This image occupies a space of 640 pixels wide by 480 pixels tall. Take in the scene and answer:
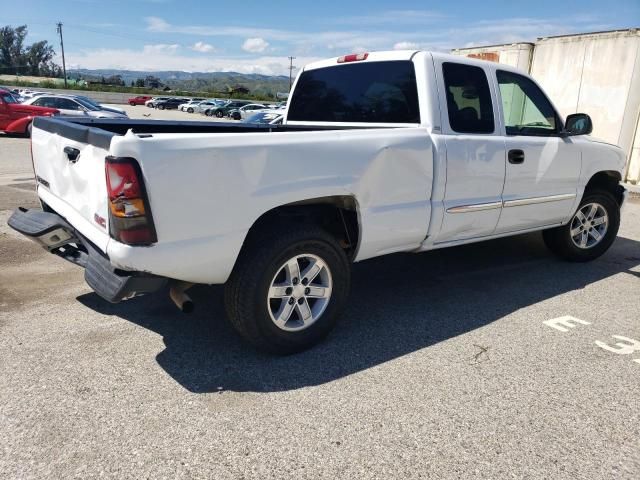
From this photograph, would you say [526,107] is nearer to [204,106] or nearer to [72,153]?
[72,153]

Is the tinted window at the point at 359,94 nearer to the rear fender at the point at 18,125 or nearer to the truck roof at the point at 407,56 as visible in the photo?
the truck roof at the point at 407,56

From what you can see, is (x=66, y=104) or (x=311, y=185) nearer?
(x=311, y=185)

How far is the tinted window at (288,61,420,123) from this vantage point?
3.91 metres

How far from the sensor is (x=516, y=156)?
4246 mm

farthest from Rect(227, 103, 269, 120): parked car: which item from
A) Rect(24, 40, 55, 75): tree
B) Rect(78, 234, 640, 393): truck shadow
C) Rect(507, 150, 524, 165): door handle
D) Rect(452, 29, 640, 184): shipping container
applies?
Rect(24, 40, 55, 75): tree

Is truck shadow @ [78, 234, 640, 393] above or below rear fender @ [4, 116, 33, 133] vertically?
below

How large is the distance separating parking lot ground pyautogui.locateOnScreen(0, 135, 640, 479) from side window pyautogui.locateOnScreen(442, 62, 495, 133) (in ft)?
4.83

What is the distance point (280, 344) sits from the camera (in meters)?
3.22

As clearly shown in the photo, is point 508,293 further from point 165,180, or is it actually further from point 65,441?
point 65,441

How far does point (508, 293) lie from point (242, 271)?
8.81 ft

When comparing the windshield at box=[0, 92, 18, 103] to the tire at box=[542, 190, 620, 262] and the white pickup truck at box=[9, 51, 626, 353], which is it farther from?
the tire at box=[542, 190, 620, 262]

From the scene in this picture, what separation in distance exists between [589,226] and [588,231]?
56mm

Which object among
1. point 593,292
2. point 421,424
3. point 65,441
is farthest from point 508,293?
point 65,441

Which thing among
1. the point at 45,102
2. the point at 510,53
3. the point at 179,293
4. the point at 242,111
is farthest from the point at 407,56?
the point at 242,111
